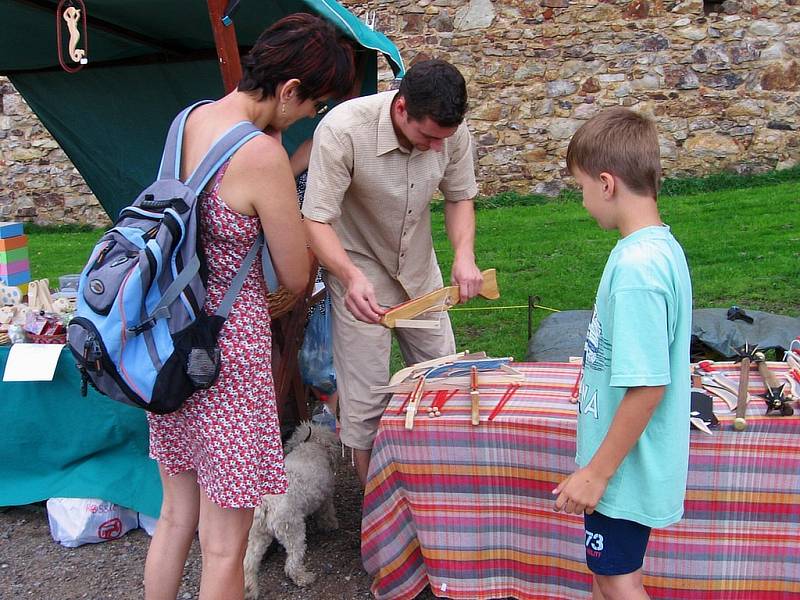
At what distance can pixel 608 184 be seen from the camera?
1705 mm

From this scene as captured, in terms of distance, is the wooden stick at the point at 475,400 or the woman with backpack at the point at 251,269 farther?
the wooden stick at the point at 475,400

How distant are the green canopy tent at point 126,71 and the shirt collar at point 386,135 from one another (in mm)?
675

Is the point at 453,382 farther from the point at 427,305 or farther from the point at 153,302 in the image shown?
the point at 153,302

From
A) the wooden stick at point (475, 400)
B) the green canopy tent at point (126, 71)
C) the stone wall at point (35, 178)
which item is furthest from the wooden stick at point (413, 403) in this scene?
the stone wall at point (35, 178)

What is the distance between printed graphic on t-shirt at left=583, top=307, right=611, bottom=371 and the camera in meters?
1.73

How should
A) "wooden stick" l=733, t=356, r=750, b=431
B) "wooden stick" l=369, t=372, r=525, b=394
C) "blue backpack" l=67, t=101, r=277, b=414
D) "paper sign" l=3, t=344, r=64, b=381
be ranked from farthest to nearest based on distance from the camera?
1. "paper sign" l=3, t=344, r=64, b=381
2. "wooden stick" l=369, t=372, r=525, b=394
3. "wooden stick" l=733, t=356, r=750, b=431
4. "blue backpack" l=67, t=101, r=277, b=414

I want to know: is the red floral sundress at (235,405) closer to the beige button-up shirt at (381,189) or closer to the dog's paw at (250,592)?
the beige button-up shirt at (381,189)

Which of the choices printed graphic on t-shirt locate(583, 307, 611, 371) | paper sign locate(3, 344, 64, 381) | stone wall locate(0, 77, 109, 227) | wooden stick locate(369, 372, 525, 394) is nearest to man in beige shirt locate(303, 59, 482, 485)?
wooden stick locate(369, 372, 525, 394)

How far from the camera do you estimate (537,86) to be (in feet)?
30.2

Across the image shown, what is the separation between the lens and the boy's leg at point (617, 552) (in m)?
1.76

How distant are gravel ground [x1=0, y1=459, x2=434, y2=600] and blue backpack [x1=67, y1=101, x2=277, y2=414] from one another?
122 centimetres

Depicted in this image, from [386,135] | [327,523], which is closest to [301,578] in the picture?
[327,523]

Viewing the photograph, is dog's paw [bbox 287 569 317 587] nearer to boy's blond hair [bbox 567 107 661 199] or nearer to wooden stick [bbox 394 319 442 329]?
wooden stick [bbox 394 319 442 329]

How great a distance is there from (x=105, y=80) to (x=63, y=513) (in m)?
2.55
